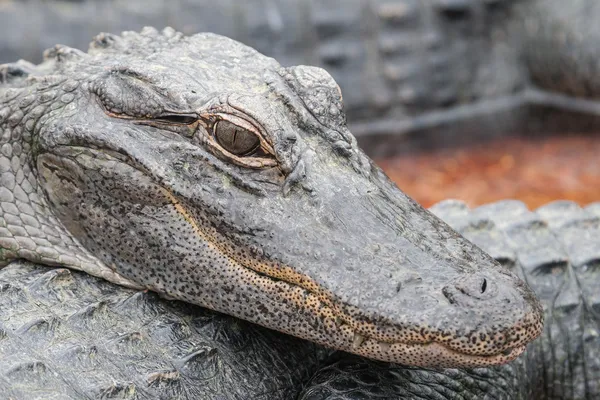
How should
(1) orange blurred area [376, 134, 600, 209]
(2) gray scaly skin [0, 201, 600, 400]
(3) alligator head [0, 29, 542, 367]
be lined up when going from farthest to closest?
(1) orange blurred area [376, 134, 600, 209] → (2) gray scaly skin [0, 201, 600, 400] → (3) alligator head [0, 29, 542, 367]

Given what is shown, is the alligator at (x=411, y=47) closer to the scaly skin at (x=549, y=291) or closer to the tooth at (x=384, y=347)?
the scaly skin at (x=549, y=291)

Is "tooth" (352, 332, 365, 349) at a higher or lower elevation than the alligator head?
lower

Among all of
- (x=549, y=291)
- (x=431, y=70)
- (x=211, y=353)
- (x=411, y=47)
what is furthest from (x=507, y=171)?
(x=211, y=353)

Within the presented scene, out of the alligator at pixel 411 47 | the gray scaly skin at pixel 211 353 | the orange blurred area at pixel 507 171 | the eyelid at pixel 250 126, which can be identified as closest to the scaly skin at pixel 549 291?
the gray scaly skin at pixel 211 353

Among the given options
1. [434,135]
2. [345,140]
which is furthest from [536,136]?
[345,140]

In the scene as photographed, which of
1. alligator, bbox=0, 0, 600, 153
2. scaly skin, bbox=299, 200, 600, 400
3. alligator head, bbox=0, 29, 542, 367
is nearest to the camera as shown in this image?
alligator head, bbox=0, 29, 542, 367

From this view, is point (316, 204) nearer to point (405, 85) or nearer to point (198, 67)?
point (198, 67)

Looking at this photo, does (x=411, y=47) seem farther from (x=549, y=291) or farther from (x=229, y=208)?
(x=229, y=208)

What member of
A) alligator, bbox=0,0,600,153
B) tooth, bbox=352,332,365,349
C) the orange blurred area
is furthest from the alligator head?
the orange blurred area

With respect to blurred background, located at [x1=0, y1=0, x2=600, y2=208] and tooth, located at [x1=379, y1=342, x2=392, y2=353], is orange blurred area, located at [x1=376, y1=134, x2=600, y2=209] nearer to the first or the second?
blurred background, located at [x1=0, y1=0, x2=600, y2=208]
